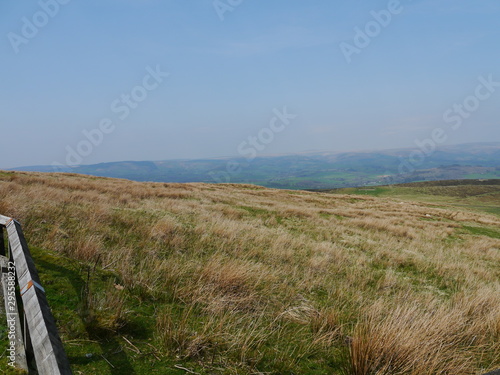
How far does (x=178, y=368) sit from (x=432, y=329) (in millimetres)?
3474

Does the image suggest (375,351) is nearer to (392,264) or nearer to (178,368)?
(178,368)

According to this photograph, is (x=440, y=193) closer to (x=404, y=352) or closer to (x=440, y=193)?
(x=440, y=193)

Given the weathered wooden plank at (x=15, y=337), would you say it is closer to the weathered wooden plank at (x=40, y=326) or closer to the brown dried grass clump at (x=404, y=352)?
the weathered wooden plank at (x=40, y=326)

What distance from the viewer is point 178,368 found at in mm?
3047

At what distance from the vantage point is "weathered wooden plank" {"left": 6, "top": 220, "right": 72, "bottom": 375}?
145 centimetres

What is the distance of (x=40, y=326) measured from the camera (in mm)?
1612

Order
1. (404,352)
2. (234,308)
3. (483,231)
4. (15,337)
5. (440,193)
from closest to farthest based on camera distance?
(15,337) → (404,352) → (234,308) → (483,231) → (440,193)

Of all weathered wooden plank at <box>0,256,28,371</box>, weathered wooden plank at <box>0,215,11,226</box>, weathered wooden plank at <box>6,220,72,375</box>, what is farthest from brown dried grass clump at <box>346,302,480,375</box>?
weathered wooden plank at <box>0,215,11,226</box>

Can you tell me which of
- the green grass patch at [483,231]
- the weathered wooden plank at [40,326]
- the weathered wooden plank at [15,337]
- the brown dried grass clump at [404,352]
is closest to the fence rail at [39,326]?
the weathered wooden plank at [40,326]

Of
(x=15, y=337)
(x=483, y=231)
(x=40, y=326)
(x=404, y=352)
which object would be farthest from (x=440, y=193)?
(x=40, y=326)

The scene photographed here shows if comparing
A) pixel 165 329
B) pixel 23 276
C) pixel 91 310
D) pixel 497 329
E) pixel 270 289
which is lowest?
pixel 497 329

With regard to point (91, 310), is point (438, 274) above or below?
below

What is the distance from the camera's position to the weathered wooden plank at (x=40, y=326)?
1446 millimetres

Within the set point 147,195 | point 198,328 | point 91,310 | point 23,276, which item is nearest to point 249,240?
point 198,328
